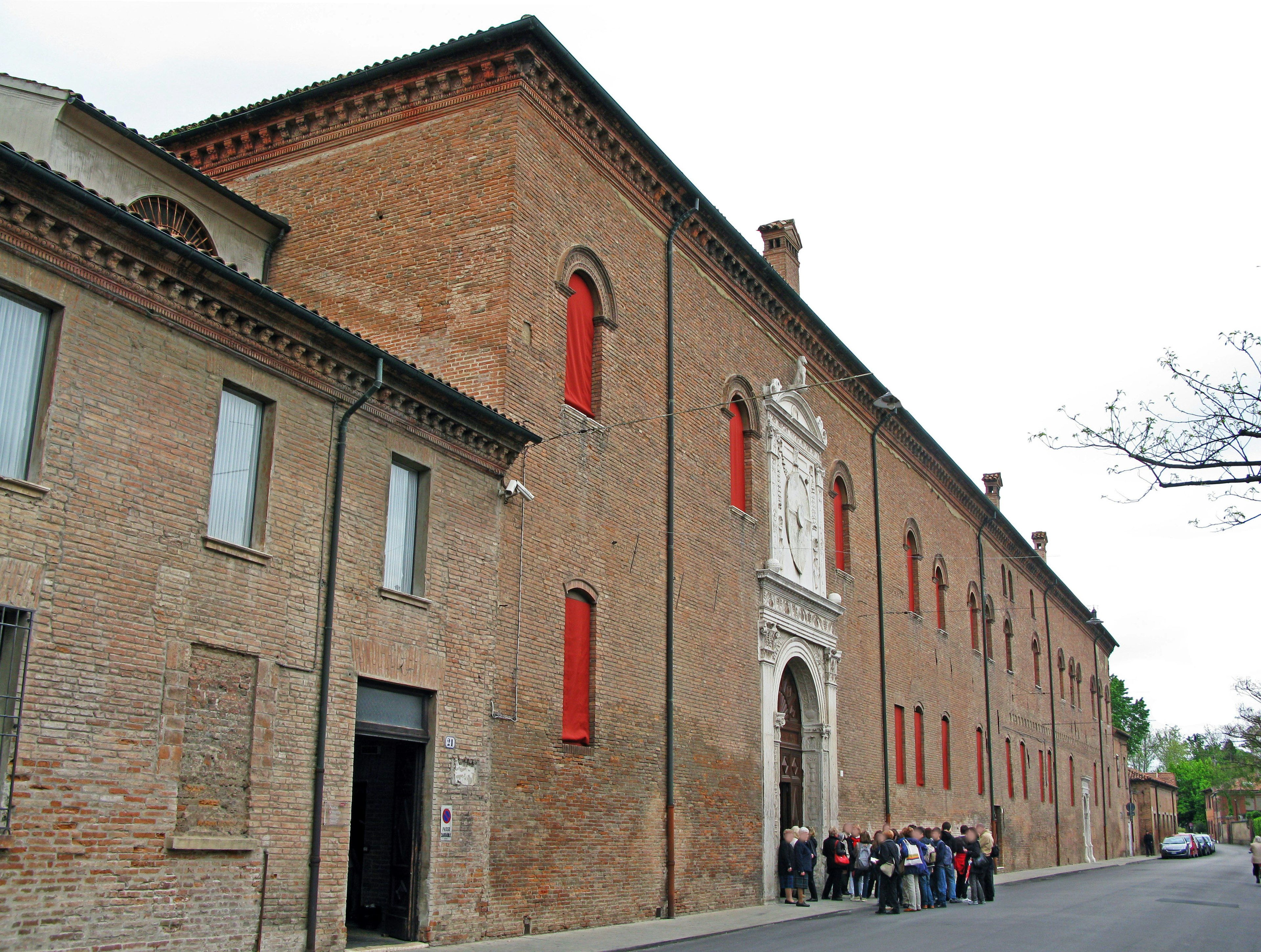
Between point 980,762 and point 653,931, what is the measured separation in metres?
23.5

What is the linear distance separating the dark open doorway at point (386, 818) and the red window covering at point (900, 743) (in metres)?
17.0

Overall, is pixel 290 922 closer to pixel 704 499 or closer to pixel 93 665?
pixel 93 665

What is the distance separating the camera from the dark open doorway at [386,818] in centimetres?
1259

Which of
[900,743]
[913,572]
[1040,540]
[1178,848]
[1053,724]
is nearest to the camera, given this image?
[900,743]

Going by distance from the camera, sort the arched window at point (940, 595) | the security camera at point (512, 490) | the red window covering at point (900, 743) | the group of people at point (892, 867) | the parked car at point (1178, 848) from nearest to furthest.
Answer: the security camera at point (512, 490) → the group of people at point (892, 867) → the red window covering at point (900, 743) → the arched window at point (940, 595) → the parked car at point (1178, 848)

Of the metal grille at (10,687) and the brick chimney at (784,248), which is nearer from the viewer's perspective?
the metal grille at (10,687)

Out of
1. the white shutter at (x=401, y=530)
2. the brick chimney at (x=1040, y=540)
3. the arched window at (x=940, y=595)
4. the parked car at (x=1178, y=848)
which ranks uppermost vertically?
the brick chimney at (x=1040, y=540)

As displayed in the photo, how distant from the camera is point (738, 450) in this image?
21984 mm

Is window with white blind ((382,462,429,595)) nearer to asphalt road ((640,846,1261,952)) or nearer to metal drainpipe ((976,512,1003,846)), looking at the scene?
asphalt road ((640,846,1261,952))

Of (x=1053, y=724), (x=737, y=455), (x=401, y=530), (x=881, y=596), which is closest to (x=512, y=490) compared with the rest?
(x=401, y=530)

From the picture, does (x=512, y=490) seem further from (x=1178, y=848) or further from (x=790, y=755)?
(x=1178, y=848)

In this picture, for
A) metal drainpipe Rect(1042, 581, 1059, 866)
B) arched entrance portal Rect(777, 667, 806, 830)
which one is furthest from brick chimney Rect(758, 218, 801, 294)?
metal drainpipe Rect(1042, 581, 1059, 866)

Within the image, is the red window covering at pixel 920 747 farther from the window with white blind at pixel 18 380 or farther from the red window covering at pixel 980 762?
the window with white blind at pixel 18 380

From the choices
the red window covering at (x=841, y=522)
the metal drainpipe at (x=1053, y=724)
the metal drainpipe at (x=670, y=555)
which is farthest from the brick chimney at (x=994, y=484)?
the metal drainpipe at (x=670, y=555)
